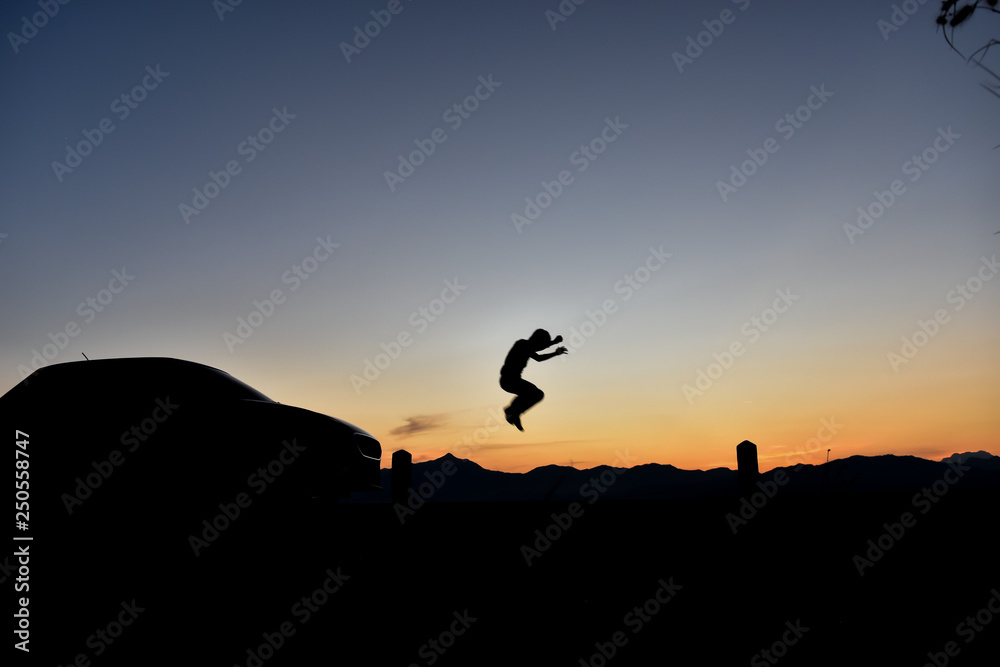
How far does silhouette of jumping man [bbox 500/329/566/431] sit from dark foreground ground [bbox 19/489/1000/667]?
328cm

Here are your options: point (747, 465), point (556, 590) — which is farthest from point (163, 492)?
point (747, 465)

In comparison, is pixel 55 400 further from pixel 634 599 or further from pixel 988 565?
pixel 988 565

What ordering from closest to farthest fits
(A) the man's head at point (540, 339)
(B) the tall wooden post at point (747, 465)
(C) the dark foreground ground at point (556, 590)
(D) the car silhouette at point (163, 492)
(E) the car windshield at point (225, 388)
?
(C) the dark foreground ground at point (556, 590) → (D) the car silhouette at point (163, 492) → (E) the car windshield at point (225, 388) → (B) the tall wooden post at point (747, 465) → (A) the man's head at point (540, 339)

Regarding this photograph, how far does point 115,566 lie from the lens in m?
4.27

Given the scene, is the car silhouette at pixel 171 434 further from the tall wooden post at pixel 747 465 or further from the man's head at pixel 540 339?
the tall wooden post at pixel 747 465

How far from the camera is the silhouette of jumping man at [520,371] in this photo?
26.5 feet

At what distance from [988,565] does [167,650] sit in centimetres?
500

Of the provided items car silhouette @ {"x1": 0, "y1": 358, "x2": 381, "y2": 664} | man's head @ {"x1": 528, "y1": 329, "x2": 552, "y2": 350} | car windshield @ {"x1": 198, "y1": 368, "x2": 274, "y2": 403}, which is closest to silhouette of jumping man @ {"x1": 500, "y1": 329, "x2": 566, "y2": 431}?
man's head @ {"x1": 528, "y1": 329, "x2": 552, "y2": 350}

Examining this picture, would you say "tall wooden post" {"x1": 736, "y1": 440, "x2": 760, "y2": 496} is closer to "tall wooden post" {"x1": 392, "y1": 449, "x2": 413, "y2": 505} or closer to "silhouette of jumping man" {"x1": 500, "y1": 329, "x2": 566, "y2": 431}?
"silhouette of jumping man" {"x1": 500, "y1": 329, "x2": 566, "y2": 431}

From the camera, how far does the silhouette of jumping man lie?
26.5 ft

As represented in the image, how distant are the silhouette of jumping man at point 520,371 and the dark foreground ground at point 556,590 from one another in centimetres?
328

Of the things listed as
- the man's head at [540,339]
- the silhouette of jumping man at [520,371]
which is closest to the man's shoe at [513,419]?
the silhouette of jumping man at [520,371]

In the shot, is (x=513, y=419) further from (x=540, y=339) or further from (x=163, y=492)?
(x=163, y=492)

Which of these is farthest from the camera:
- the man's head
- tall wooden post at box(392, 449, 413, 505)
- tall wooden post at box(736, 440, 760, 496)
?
the man's head
